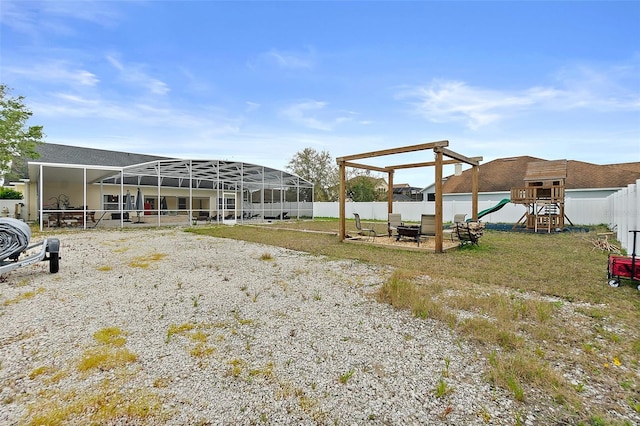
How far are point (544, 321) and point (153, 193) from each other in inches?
981

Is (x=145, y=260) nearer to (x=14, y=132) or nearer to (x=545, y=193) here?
(x=14, y=132)

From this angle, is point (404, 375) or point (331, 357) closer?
point (404, 375)

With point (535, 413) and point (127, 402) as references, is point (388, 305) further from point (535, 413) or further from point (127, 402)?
point (127, 402)

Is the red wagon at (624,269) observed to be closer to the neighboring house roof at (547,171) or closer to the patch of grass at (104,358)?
the patch of grass at (104,358)

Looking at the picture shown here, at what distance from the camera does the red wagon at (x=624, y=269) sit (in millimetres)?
4578

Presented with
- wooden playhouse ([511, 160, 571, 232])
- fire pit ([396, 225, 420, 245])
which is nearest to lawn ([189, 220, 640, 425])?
fire pit ([396, 225, 420, 245])

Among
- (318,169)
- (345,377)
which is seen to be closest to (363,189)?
(318,169)

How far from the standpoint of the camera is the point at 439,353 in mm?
2768

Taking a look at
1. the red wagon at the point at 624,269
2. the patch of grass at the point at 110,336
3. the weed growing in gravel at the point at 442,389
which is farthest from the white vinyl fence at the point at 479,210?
the patch of grass at the point at 110,336

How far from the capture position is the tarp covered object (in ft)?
17.2

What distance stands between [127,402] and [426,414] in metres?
2.05

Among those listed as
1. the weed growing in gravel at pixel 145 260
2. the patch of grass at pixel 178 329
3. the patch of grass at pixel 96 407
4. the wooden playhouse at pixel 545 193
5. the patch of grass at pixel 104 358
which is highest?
the wooden playhouse at pixel 545 193

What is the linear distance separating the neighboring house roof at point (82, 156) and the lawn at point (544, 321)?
73.0ft

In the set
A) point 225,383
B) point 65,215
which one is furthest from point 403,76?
point 65,215
